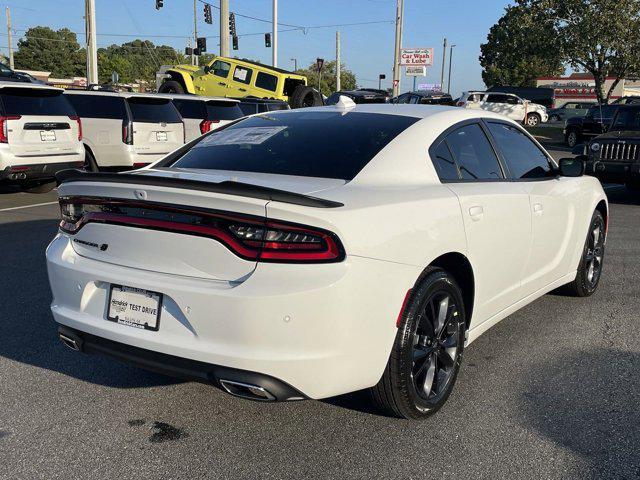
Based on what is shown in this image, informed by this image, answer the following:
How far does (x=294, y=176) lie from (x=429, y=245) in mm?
792

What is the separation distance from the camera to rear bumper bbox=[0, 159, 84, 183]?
9562 millimetres

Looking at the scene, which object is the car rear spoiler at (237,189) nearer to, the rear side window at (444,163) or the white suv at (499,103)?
the rear side window at (444,163)

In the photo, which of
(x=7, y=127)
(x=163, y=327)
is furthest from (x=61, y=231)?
(x=7, y=127)

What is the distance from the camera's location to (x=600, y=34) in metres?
33.5

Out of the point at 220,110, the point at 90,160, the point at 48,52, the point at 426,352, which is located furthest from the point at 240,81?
the point at 48,52

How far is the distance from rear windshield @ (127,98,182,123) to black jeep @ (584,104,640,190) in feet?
24.6

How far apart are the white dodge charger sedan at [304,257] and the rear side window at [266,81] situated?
65.2ft

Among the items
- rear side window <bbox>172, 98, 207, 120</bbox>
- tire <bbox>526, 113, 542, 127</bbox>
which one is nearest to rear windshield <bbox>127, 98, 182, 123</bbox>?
rear side window <bbox>172, 98, 207, 120</bbox>

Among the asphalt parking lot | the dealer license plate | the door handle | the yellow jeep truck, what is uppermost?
the yellow jeep truck

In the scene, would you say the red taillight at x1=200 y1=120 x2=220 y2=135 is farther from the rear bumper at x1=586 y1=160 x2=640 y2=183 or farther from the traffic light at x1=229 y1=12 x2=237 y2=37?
the traffic light at x1=229 y1=12 x2=237 y2=37

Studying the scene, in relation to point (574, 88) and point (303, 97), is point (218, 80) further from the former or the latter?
point (574, 88)

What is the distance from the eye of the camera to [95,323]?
3.00 meters

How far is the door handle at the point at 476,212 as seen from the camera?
3506 millimetres

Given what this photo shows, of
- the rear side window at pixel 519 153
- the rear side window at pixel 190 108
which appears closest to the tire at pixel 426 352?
the rear side window at pixel 519 153
